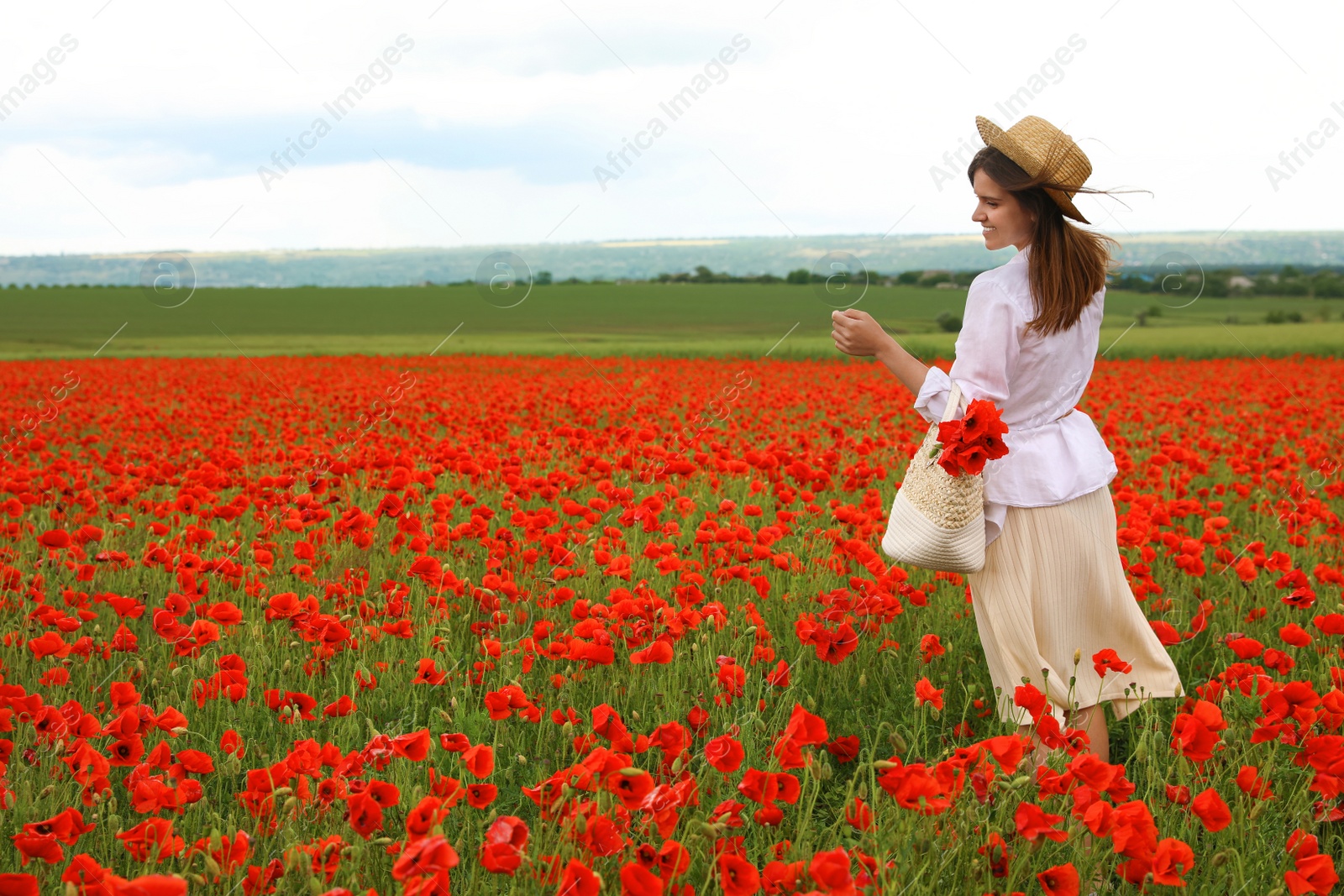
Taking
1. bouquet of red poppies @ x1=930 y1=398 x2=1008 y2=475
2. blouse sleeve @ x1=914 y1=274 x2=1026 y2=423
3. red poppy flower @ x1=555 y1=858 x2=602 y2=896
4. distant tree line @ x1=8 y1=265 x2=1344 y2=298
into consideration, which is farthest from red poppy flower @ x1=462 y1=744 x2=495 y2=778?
distant tree line @ x1=8 y1=265 x2=1344 y2=298

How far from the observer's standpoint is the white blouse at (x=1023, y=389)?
2.53 m

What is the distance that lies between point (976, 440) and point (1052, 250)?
676 millimetres

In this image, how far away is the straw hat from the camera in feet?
8.36

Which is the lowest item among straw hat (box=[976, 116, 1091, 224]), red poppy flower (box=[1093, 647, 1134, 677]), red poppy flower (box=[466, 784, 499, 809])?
red poppy flower (box=[466, 784, 499, 809])

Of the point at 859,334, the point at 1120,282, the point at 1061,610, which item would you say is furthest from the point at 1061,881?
the point at 1120,282

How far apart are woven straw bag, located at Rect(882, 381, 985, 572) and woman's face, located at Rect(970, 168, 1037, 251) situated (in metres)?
0.47

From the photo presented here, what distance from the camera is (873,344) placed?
2.65m

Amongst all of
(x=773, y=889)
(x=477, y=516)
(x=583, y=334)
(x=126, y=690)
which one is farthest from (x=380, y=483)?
(x=583, y=334)

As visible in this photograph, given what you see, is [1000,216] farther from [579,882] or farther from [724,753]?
[579,882]

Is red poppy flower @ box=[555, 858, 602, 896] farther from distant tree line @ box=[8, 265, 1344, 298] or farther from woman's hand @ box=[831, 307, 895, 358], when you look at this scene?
distant tree line @ box=[8, 265, 1344, 298]

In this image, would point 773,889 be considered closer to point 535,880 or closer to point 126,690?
point 535,880

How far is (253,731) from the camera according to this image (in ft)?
9.31

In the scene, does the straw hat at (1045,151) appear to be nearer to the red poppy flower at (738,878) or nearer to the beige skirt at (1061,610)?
the beige skirt at (1061,610)

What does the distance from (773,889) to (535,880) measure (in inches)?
19.3
